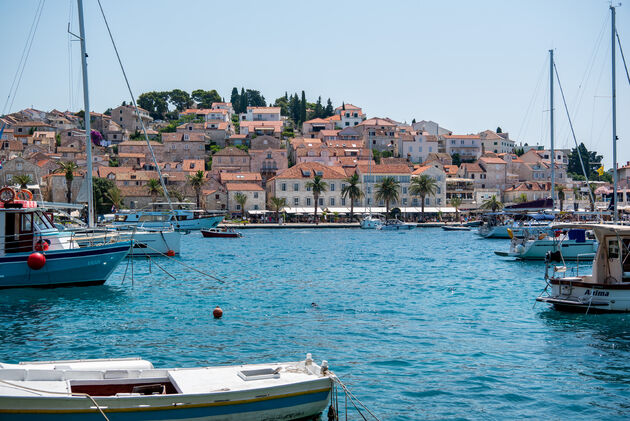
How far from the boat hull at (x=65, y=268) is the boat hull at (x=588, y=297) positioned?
18271mm

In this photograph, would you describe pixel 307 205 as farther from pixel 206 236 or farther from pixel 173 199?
pixel 206 236

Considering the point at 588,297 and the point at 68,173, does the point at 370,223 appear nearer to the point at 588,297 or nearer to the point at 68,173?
the point at 68,173

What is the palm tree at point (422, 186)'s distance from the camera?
105500 millimetres

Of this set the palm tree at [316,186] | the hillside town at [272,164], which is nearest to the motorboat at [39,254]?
the hillside town at [272,164]

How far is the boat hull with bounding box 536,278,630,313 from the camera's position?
20.9m

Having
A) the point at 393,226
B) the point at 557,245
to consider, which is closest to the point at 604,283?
the point at 557,245

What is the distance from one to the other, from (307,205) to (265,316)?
84078 mm

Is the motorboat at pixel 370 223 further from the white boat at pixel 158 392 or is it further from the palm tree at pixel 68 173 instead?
the white boat at pixel 158 392

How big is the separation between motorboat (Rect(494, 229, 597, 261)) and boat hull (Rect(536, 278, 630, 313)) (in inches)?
659

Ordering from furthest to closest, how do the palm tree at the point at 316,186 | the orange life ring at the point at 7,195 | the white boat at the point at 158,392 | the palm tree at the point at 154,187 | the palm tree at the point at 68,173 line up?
the palm tree at the point at 316,186, the palm tree at the point at 154,187, the palm tree at the point at 68,173, the orange life ring at the point at 7,195, the white boat at the point at 158,392

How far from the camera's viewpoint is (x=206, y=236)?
7494 cm

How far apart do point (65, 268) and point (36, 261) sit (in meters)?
1.65

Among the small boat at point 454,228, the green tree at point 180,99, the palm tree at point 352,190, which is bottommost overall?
the small boat at point 454,228

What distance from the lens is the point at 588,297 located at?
21.3 m
